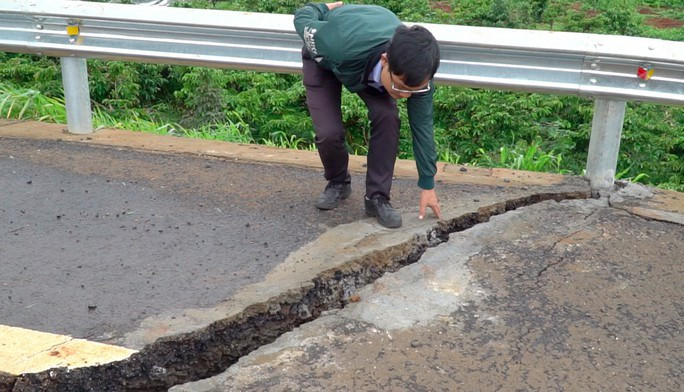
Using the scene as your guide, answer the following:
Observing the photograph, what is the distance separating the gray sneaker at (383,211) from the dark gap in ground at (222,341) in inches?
7.0

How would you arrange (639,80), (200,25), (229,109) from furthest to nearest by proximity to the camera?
(229,109)
(200,25)
(639,80)

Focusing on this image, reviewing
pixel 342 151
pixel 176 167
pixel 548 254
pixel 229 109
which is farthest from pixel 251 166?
pixel 229 109

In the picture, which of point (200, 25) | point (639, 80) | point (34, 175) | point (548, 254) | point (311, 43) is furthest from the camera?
point (200, 25)

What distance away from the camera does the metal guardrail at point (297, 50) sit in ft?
15.5

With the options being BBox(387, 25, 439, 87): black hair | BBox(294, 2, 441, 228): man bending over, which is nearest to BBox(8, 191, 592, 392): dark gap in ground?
BBox(294, 2, 441, 228): man bending over

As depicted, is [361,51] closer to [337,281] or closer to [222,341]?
[337,281]

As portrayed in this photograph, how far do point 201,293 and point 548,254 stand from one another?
5.33 ft

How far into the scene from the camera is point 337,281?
3818 millimetres

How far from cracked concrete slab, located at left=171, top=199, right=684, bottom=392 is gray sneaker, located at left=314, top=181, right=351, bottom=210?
A: 74cm

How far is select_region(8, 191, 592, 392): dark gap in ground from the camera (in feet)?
10.1

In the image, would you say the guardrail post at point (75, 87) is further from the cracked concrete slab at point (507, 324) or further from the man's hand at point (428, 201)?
the cracked concrete slab at point (507, 324)

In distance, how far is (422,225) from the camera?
172 inches

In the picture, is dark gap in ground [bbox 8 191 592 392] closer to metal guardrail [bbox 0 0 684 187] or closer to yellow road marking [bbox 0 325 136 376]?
yellow road marking [bbox 0 325 136 376]

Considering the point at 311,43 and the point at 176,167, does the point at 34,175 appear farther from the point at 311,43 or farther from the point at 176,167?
the point at 311,43
